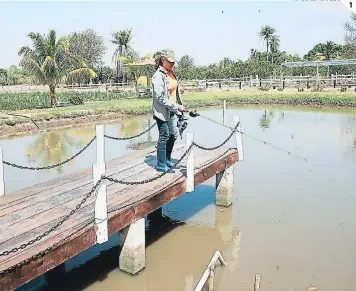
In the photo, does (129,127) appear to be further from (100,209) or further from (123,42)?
(123,42)

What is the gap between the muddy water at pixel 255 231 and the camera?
5367 millimetres

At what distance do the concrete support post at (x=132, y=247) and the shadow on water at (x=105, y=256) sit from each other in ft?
1.14

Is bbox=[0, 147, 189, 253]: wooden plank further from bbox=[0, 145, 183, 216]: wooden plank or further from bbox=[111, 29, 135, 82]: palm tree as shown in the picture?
bbox=[111, 29, 135, 82]: palm tree

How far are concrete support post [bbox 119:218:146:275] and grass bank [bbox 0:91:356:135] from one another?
13.1m

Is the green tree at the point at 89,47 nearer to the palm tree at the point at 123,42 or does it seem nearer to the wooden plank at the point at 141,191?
the palm tree at the point at 123,42

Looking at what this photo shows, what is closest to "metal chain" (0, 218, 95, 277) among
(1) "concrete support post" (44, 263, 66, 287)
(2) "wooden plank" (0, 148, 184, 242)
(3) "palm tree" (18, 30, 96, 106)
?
(2) "wooden plank" (0, 148, 184, 242)

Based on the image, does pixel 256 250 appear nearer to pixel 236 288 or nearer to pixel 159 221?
pixel 236 288

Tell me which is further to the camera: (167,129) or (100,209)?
(167,129)

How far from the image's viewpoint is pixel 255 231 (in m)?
6.89

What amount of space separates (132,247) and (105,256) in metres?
1.01

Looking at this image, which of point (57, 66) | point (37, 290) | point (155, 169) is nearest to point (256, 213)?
point (155, 169)

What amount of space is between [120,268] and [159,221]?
1977 mm

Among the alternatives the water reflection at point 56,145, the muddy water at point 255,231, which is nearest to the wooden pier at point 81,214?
the muddy water at point 255,231

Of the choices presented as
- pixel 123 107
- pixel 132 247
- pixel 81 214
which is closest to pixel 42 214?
pixel 81 214
